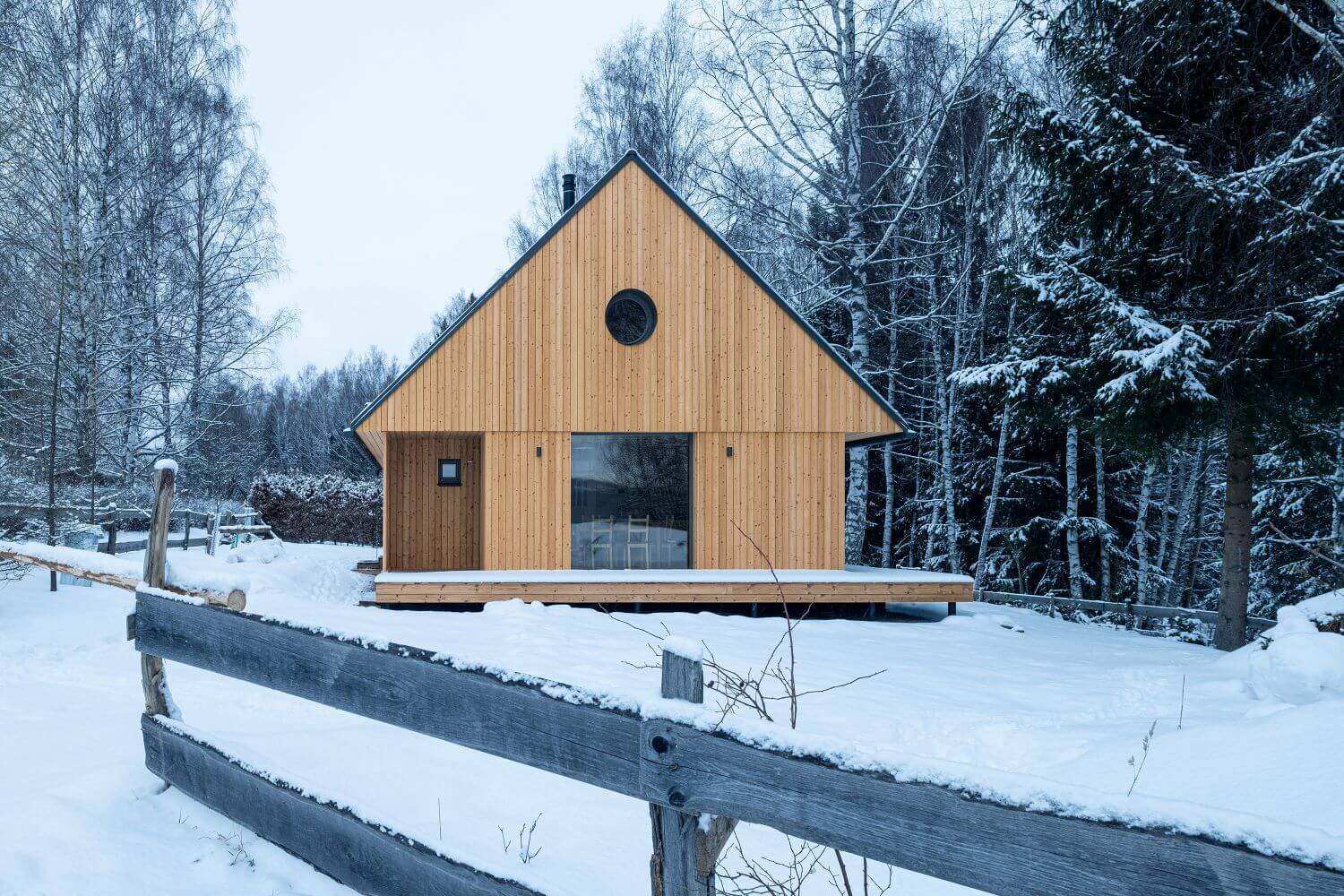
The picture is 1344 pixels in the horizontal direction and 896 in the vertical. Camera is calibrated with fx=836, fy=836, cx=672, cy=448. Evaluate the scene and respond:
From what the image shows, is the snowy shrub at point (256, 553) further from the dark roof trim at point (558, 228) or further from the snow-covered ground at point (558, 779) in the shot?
the snow-covered ground at point (558, 779)

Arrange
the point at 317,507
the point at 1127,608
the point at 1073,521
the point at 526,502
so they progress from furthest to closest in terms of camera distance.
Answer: the point at 317,507, the point at 1073,521, the point at 1127,608, the point at 526,502

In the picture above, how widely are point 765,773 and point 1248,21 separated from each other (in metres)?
10.6

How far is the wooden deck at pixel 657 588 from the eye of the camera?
10.5 m

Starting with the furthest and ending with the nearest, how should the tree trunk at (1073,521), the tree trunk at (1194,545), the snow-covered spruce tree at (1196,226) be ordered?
the tree trunk at (1194,545), the tree trunk at (1073,521), the snow-covered spruce tree at (1196,226)

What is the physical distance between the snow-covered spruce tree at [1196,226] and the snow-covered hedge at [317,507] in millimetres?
20732

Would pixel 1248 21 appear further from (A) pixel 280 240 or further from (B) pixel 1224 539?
(A) pixel 280 240

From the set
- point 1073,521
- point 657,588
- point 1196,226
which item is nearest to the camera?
point 1196,226

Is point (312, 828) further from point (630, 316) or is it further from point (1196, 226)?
point (630, 316)

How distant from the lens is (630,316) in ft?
39.3

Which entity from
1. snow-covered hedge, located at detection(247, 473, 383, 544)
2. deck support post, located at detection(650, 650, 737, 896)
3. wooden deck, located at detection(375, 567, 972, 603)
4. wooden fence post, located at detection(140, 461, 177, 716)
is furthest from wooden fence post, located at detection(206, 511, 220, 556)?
deck support post, located at detection(650, 650, 737, 896)

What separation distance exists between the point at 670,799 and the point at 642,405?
32.9 feet

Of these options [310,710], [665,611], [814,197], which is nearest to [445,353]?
[665,611]

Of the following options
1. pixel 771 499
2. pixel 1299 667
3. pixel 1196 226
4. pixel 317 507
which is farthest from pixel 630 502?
pixel 317 507

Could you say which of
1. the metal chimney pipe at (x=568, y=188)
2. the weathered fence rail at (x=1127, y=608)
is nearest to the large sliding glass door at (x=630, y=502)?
the metal chimney pipe at (x=568, y=188)
